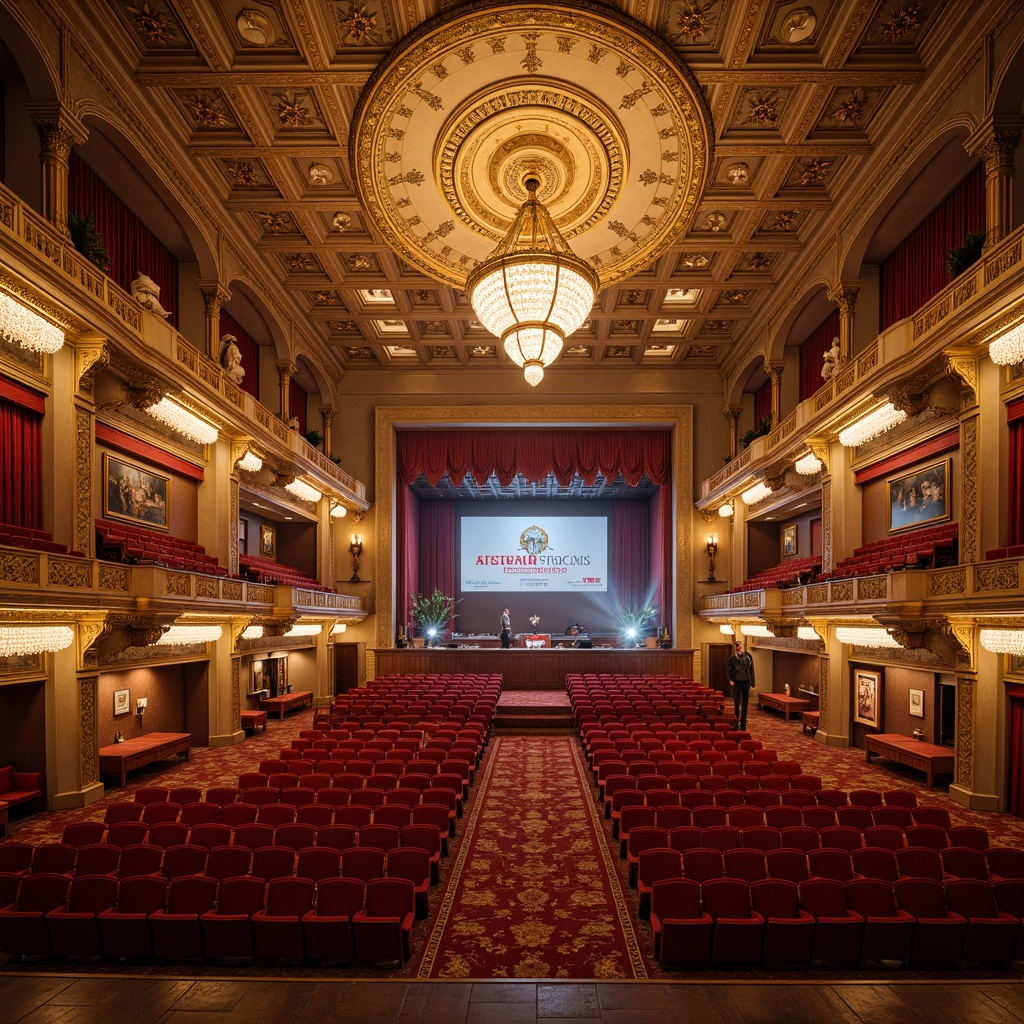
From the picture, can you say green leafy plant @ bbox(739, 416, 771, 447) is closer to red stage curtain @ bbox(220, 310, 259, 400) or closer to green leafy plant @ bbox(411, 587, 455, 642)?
green leafy plant @ bbox(411, 587, 455, 642)

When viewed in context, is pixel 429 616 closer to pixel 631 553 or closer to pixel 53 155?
pixel 631 553

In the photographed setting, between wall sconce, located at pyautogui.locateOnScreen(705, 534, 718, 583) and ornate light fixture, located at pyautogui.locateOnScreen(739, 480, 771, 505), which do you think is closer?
ornate light fixture, located at pyautogui.locateOnScreen(739, 480, 771, 505)

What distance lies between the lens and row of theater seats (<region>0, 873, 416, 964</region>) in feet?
15.6

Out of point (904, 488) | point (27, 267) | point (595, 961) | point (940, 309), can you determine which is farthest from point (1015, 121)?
point (27, 267)

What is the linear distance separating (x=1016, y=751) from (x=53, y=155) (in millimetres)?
12686

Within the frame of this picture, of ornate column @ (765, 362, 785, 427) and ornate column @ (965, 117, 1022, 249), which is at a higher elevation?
ornate column @ (965, 117, 1022, 249)

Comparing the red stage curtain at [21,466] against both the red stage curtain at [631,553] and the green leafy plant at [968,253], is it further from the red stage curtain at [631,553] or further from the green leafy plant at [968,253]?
the red stage curtain at [631,553]

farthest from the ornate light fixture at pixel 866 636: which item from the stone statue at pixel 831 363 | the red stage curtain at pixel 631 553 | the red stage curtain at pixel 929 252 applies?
the red stage curtain at pixel 631 553

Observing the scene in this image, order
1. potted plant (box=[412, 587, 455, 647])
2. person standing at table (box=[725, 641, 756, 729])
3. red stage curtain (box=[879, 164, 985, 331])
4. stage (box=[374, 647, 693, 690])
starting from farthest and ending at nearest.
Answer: potted plant (box=[412, 587, 455, 647]) → stage (box=[374, 647, 693, 690]) → person standing at table (box=[725, 641, 756, 729]) → red stage curtain (box=[879, 164, 985, 331])

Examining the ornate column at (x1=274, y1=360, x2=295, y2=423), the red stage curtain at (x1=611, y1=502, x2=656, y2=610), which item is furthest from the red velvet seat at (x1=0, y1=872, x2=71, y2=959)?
the red stage curtain at (x1=611, y1=502, x2=656, y2=610)

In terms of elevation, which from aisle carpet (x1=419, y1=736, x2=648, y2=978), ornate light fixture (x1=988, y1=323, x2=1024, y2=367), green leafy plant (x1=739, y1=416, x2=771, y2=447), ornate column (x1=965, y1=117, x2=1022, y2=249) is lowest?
aisle carpet (x1=419, y1=736, x2=648, y2=978)

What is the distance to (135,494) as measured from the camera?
11281mm

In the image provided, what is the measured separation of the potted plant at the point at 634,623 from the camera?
916 inches

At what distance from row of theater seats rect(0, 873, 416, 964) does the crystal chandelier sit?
642 cm
